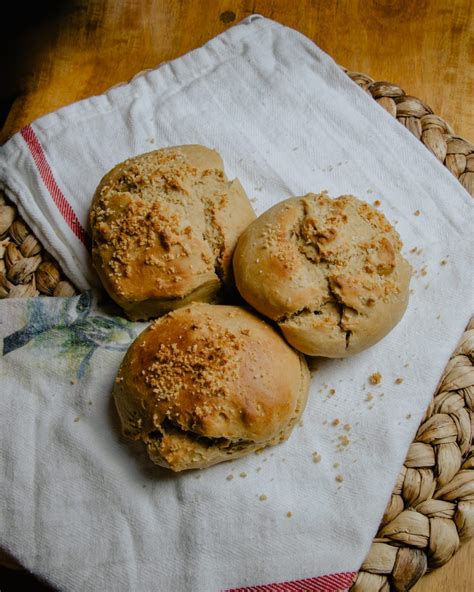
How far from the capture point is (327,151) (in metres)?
1.54

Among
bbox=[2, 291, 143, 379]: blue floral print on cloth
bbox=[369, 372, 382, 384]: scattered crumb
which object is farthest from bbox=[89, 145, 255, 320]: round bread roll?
bbox=[369, 372, 382, 384]: scattered crumb

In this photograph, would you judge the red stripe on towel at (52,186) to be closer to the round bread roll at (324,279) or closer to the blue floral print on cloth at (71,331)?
the blue floral print on cloth at (71,331)

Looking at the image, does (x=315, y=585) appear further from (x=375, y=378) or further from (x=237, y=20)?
(x=237, y=20)

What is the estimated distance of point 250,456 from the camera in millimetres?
1278

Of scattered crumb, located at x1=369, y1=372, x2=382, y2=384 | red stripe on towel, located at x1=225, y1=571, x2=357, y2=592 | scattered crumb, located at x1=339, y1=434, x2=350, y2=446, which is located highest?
scattered crumb, located at x1=369, y1=372, x2=382, y2=384

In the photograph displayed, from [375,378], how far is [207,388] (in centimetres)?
38

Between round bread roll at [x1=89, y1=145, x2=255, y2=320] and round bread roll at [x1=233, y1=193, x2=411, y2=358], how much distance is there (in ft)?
0.28

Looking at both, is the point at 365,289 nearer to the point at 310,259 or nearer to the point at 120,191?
the point at 310,259

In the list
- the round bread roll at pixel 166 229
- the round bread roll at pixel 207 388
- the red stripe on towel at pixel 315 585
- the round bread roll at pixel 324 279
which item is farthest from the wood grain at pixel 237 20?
the red stripe on towel at pixel 315 585

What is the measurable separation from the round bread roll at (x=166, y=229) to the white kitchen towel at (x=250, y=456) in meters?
0.14

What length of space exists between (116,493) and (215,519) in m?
0.20

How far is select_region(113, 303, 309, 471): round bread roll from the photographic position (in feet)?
3.74

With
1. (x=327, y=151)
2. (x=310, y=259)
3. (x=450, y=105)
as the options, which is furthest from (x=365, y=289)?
(x=450, y=105)

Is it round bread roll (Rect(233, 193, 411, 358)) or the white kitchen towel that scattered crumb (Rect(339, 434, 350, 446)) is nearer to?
the white kitchen towel
